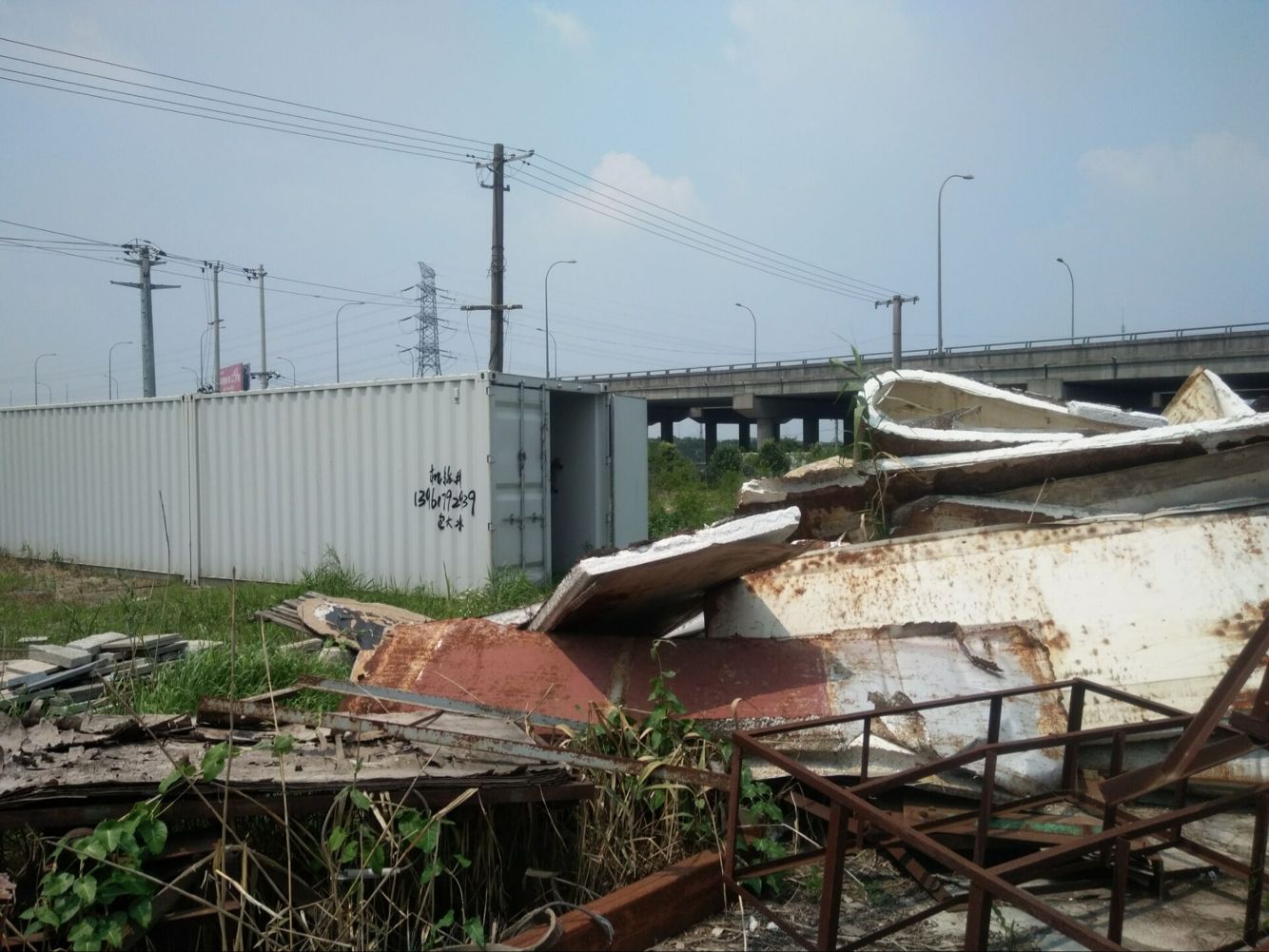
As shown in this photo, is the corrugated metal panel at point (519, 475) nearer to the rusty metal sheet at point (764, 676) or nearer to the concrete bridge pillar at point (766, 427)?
the rusty metal sheet at point (764, 676)

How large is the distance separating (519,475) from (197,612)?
3120 mm

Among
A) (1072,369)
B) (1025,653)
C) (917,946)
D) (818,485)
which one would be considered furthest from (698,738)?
(1072,369)

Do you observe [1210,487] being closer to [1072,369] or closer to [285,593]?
[285,593]

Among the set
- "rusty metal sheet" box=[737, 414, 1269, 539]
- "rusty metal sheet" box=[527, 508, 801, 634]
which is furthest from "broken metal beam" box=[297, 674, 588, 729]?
"rusty metal sheet" box=[737, 414, 1269, 539]

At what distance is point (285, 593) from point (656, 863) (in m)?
7.38

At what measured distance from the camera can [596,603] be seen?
11.8 feet

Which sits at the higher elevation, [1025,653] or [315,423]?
[315,423]

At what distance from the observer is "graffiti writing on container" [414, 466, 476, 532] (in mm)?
9312

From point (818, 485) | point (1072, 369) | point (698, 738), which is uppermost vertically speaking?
point (1072, 369)

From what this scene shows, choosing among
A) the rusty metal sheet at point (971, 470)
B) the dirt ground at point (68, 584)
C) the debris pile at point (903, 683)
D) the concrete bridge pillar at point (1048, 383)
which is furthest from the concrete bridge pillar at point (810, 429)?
the debris pile at point (903, 683)

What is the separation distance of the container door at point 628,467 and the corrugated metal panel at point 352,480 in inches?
76.9

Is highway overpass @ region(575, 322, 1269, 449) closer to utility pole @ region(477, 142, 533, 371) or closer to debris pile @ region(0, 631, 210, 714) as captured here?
utility pole @ region(477, 142, 533, 371)

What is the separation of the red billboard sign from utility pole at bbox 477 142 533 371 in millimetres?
10988

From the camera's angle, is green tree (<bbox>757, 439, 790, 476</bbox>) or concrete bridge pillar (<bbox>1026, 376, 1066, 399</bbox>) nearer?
green tree (<bbox>757, 439, 790, 476</bbox>)
